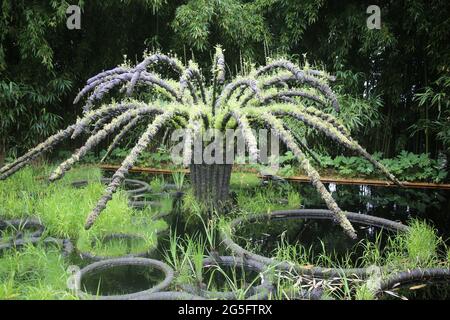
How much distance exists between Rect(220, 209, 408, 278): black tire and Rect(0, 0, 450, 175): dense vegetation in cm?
169

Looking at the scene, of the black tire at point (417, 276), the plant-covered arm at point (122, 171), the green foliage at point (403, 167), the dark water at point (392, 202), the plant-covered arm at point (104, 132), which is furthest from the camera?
the green foliage at point (403, 167)

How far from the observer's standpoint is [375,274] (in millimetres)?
1944

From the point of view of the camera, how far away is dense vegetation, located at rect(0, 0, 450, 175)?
14.1 feet

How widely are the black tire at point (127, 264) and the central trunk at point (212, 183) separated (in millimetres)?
757

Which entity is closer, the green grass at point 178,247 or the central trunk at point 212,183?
the green grass at point 178,247

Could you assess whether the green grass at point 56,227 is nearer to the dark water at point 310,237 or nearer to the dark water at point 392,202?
the dark water at point 310,237

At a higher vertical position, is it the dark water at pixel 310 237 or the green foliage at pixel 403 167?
the green foliage at pixel 403 167

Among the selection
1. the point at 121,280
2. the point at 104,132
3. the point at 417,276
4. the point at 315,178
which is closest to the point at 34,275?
the point at 121,280

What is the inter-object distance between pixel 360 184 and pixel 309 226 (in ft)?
5.25

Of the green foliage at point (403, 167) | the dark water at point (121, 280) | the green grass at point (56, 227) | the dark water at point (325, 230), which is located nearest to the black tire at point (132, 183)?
the green grass at point (56, 227)

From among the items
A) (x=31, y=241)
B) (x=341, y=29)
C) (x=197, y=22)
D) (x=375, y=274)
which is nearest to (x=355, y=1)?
(x=341, y=29)

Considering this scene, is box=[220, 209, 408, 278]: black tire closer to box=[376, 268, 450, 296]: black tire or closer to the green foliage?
box=[376, 268, 450, 296]: black tire

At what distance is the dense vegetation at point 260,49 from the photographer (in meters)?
4.31

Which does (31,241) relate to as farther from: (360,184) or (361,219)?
(360,184)
